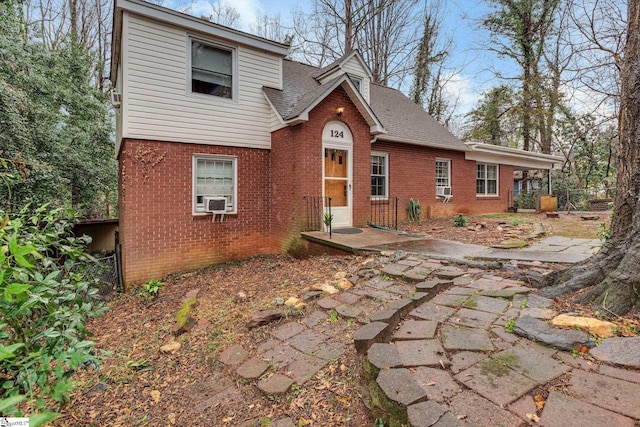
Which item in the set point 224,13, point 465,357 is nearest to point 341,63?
point 465,357

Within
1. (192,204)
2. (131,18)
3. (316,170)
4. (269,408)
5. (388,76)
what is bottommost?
(269,408)

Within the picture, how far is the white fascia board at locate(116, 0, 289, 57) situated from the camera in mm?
6461

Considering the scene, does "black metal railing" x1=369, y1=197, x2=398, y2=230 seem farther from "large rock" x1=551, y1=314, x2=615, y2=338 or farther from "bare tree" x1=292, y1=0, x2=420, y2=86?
"bare tree" x1=292, y1=0, x2=420, y2=86

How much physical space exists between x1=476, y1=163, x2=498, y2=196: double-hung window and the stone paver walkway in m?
11.0

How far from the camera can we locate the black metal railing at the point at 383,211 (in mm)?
9938

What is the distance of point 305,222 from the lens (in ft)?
24.2

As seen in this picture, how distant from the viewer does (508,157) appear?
45.6 ft

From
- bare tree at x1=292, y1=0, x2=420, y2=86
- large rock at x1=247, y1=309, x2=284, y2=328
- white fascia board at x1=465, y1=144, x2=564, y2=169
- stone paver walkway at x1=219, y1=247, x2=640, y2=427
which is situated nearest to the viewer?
stone paver walkway at x1=219, y1=247, x2=640, y2=427

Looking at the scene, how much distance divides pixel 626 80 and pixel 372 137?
254 inches

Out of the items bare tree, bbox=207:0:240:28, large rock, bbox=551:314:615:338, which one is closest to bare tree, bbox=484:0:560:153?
bare tree, bbox=207:0:240:28

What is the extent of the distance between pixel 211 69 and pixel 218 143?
1.83m

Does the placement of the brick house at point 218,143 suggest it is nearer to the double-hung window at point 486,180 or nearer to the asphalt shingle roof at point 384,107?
the asphalt shingle roof at point 384,107

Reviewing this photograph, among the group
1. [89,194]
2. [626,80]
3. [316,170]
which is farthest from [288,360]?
[89,194]

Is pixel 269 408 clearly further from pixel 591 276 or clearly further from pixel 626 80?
pixel 626 80
